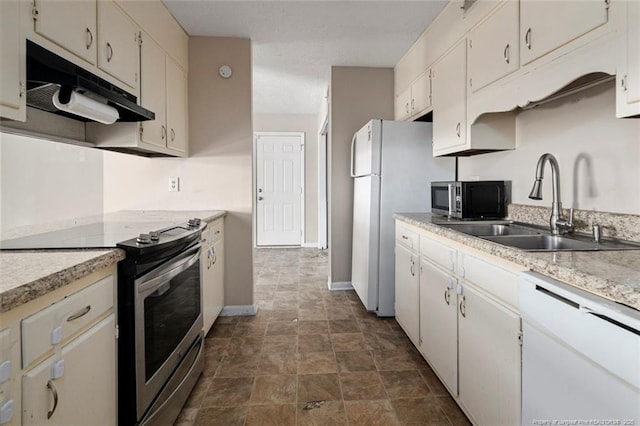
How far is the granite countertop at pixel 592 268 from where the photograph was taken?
2.63ft

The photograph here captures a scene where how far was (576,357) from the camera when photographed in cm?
92

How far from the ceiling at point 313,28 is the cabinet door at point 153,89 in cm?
44

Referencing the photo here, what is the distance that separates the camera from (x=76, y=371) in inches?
38.9

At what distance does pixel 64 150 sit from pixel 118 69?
1.96 feet

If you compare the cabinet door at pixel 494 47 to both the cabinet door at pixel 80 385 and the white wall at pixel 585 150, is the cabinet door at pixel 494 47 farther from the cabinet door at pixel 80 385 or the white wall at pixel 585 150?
the cabinet door at pixel 80 385

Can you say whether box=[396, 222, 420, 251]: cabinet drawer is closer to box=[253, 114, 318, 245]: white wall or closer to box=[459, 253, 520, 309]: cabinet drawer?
box=[459, 253, 520, 309]: cabinet drawer

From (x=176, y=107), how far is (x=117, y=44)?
847mm

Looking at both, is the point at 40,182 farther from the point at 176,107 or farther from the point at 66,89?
the point at 176,107

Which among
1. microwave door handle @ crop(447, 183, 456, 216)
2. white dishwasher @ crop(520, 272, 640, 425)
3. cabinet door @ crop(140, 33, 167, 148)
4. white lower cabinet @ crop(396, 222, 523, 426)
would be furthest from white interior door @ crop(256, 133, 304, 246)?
white dishwasher @ crop(520, 272, 640, 425)


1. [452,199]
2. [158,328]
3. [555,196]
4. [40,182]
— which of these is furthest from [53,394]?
[452,199]

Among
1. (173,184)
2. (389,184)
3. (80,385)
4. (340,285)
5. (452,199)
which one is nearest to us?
(80,385)

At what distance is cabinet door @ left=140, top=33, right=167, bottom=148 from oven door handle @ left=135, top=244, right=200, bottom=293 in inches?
33.9

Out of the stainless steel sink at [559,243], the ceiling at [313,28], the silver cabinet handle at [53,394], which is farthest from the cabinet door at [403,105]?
the silver cabinet handle at [53,394]

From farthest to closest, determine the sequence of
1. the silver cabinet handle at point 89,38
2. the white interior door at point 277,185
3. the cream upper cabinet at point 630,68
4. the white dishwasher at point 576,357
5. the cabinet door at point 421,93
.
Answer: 1. the white interior door at point 277,185
2. the cabinet door at point 421,93
3. the silver cabinet handle at point 89,38
4. the cream upper cabinet at point 630,68
5. the white dishwasher at point 576,357
